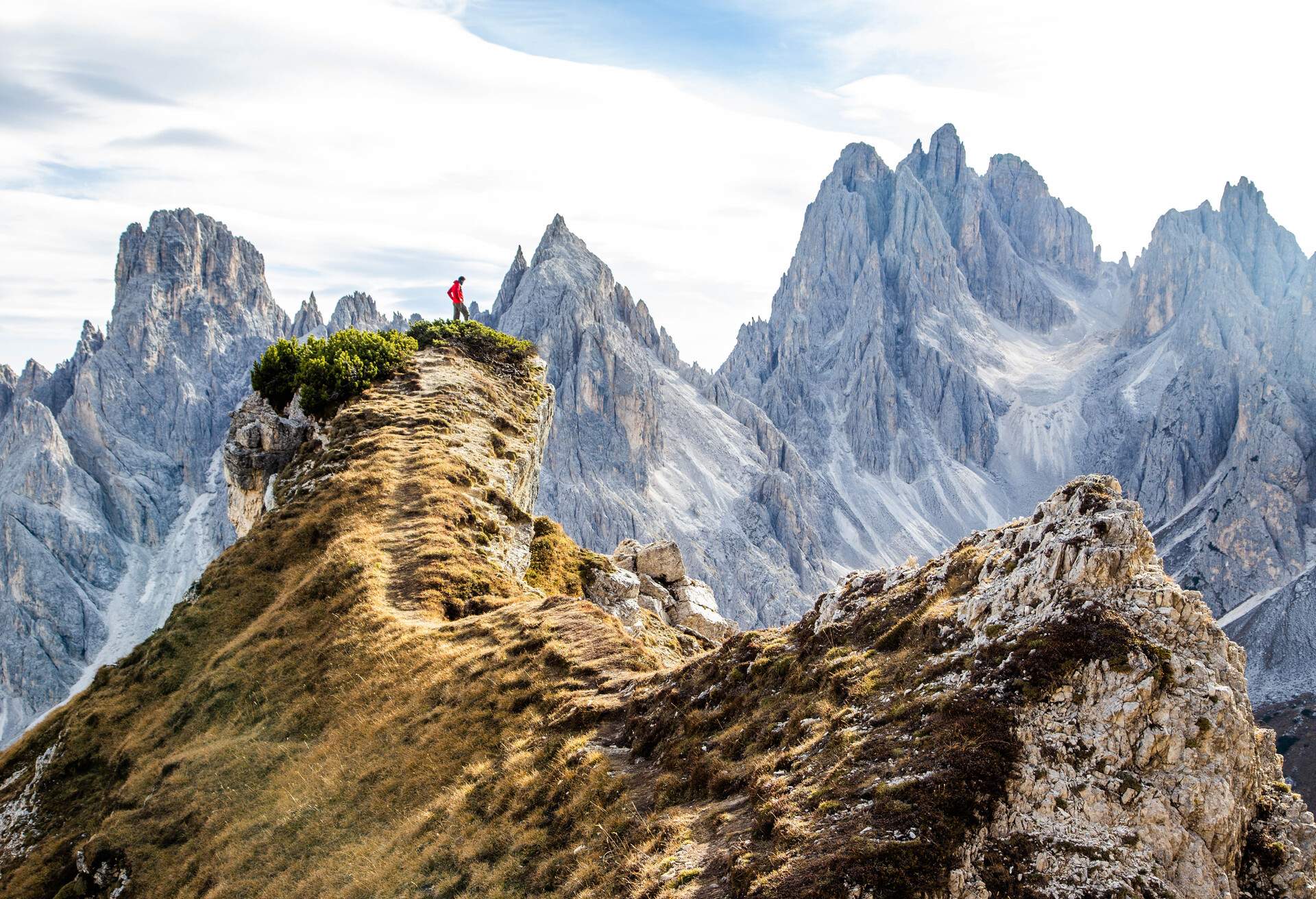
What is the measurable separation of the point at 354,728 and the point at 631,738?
848 centimetres

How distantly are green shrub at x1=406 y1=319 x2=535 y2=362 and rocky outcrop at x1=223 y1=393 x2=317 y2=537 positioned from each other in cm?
1176

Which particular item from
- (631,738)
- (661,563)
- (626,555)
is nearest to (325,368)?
(626,555)

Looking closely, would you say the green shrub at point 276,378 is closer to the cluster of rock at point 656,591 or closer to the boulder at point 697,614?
the cluster of rock at point 656,591

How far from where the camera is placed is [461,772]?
18312 millimetres

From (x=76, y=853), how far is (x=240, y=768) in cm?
424

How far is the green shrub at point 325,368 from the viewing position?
4169cm

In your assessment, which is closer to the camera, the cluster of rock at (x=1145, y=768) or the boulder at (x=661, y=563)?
the cluster of rock at (x=1145, y=768)

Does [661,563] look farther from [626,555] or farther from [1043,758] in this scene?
[1043,758]

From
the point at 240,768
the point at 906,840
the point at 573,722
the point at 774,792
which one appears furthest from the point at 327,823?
the point at 906,840

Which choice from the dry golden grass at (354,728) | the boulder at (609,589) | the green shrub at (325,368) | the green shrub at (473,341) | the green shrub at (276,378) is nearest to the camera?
the dry golden grass at (354,728)

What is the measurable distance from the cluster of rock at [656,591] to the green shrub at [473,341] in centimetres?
1488

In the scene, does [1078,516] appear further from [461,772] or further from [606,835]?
[461,772]

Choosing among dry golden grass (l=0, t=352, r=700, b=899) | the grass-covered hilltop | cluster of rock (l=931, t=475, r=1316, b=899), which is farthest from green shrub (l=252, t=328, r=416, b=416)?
cluster of rock (l=931, t=475, r=1316, b=899)

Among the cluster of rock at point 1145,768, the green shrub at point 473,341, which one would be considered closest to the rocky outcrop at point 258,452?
the green shrub at point 473,341
